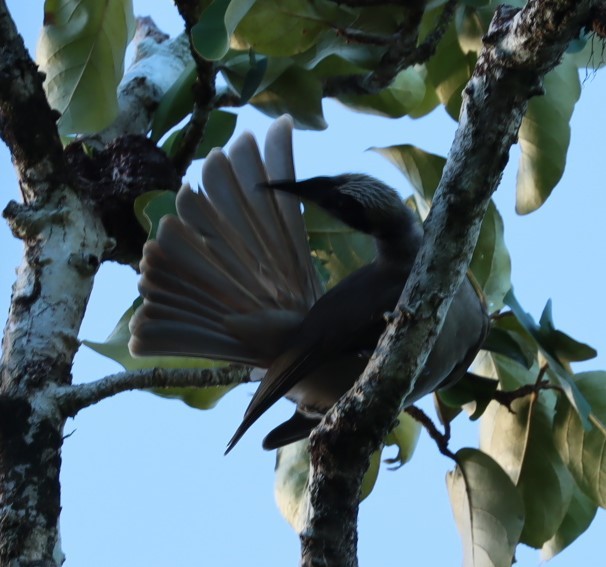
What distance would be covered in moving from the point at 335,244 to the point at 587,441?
71 cm

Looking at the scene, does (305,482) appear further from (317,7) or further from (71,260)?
(317,7)

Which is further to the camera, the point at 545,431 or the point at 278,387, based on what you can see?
the point at 545,431

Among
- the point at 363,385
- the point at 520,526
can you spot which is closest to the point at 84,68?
the point at 363,385

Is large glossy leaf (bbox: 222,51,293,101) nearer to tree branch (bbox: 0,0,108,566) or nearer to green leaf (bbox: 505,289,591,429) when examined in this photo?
tree branch (bbox: 0,0,108,566)

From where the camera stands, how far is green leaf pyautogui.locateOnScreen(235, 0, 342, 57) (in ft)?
7.54

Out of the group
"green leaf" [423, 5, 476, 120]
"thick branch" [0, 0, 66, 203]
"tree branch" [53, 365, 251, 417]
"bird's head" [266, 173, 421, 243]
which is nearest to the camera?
"tree branch" [53, 365, 251, 417]

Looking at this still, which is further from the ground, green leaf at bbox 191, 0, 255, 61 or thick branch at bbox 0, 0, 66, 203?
green leaf at bbox 191, 0, 255, 61

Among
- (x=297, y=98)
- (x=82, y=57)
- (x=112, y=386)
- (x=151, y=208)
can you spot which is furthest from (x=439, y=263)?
(x=82, y=57)

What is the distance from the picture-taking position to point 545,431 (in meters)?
2.35

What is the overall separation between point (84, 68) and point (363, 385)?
1205 mm

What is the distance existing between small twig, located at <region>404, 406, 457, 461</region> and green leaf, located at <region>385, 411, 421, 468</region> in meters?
0.17

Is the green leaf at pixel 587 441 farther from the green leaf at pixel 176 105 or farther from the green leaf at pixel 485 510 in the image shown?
the green leaf at pixel 176 105

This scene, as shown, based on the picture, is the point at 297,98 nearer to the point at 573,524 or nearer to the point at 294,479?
the point at 294,479

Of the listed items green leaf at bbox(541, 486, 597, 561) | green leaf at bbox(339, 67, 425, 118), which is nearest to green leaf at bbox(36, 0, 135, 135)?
green leaf at bbox(339, 67, 425, 118)
